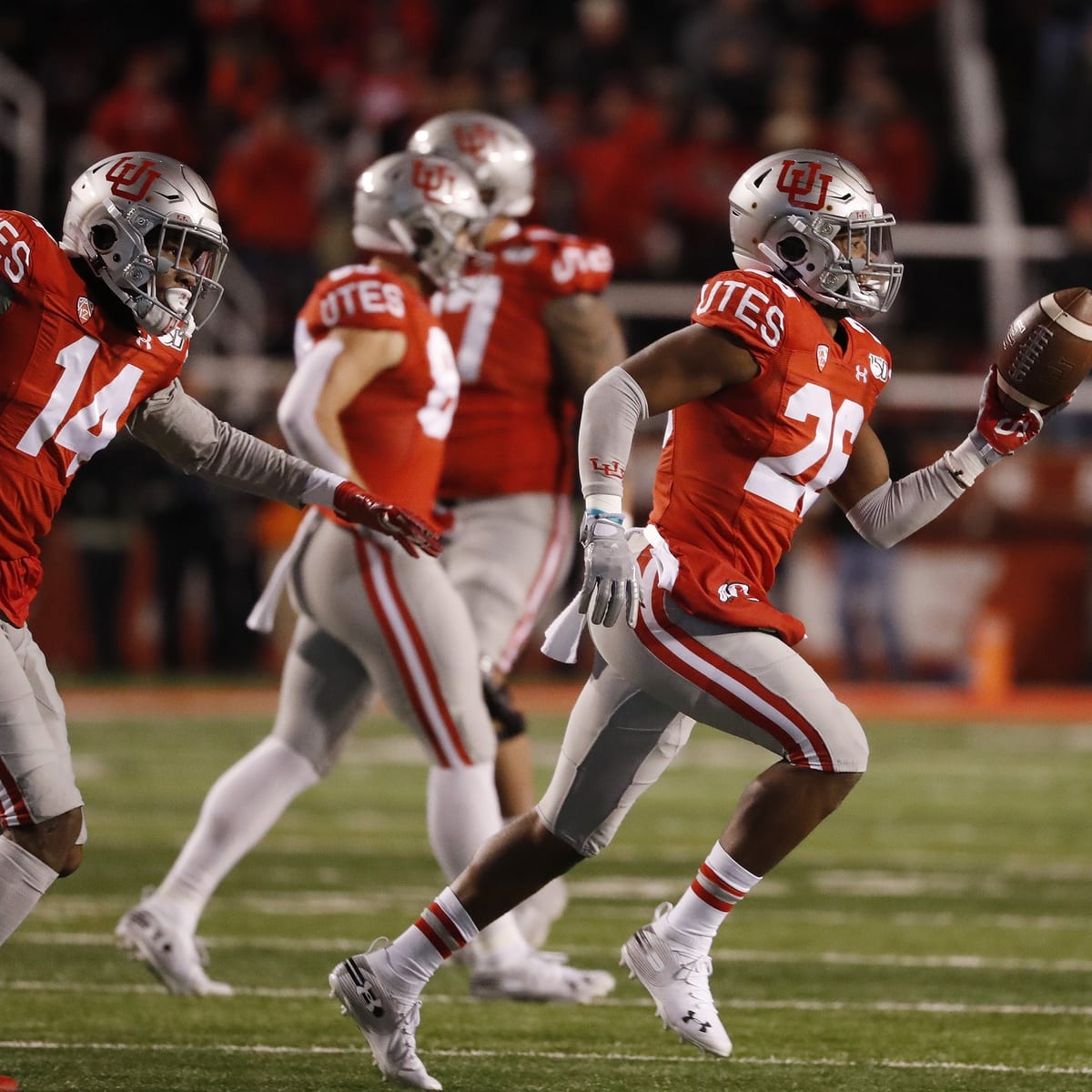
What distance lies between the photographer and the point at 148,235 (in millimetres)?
4012

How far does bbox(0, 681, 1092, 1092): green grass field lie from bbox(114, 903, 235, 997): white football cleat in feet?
0.27

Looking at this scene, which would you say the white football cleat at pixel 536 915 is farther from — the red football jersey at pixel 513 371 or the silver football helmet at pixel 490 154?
the silver football helmet at pixel 490 154

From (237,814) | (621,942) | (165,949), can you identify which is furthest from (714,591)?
(621,942)

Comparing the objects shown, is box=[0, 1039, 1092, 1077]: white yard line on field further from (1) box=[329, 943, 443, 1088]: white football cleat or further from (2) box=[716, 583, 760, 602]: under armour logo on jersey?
(2) box=[716, 583, 760, 602]: under armour logo on jersey

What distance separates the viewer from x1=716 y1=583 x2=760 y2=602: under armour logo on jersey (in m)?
4.09

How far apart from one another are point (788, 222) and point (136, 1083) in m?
2.00

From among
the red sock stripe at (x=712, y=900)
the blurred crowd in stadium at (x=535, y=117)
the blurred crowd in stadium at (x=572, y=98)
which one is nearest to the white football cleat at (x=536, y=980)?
the red sock stripe at (x=712, y=900)

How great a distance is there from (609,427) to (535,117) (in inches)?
388

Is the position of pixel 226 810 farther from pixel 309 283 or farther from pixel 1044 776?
pixel 309 283

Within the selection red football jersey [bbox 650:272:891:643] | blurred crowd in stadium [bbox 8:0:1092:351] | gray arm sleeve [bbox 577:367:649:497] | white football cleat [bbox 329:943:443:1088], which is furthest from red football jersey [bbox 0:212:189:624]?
blurred crowd in stadium [bbox 8:0:1092:351]

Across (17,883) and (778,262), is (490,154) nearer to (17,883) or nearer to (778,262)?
(778,262)

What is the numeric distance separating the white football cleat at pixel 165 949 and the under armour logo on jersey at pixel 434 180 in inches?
70.2

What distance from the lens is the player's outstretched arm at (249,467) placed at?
4227 millimetres

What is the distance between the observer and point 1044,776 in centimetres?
950
